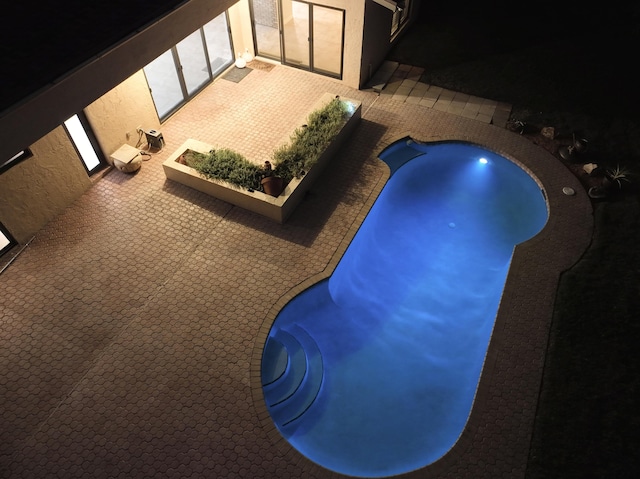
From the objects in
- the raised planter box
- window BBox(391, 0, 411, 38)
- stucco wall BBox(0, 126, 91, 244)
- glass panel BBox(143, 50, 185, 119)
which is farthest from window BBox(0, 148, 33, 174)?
window BBox(391, 0, 411, 38)

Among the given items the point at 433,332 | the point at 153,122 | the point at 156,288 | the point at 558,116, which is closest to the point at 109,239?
the point at 156,288

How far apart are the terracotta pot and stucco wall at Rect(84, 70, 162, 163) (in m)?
4.50

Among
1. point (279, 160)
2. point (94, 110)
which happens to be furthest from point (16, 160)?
point (279, 160)

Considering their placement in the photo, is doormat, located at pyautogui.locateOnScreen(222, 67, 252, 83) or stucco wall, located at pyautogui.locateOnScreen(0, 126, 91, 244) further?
doormat, located at pyautogui.locateOnScreen(222, 67, 252, 83)

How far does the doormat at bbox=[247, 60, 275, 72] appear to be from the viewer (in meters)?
16.2

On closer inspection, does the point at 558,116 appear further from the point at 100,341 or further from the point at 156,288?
the point at 100,341

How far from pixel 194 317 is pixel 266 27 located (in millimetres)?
10848

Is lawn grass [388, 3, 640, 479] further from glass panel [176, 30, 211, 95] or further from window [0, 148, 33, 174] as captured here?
window [0, 148, 33, 174]

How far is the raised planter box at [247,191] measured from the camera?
11367 millimetres

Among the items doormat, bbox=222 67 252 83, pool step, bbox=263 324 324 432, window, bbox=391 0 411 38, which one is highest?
window, bbox=391 0 411 38

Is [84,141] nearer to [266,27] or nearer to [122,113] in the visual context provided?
[122,113]

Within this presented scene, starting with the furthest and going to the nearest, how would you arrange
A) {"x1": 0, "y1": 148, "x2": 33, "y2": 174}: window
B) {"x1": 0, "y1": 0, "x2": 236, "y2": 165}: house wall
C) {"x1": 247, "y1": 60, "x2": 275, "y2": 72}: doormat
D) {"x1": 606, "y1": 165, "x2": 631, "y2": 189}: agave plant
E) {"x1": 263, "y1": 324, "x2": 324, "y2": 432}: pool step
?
{"x1": 247, "y1": 60, "x2": 275, "y2": 72}: doormat < {"x1": 606, "y1": 165, "x2": 631, "y2": 189}: agave plant < {"x1": 0, "y1": 148, "x2": 33, "y2": 174}: window < {"x1": 263, "y1": 324, "x2": 324, "y2": 432}: pool step < {"x1": 0, "y1": 0, "x2": 236, "y2": 165}: house wall

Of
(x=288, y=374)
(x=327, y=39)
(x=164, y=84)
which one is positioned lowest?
(x=288, y=374)

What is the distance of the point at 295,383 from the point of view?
9.31 metres
